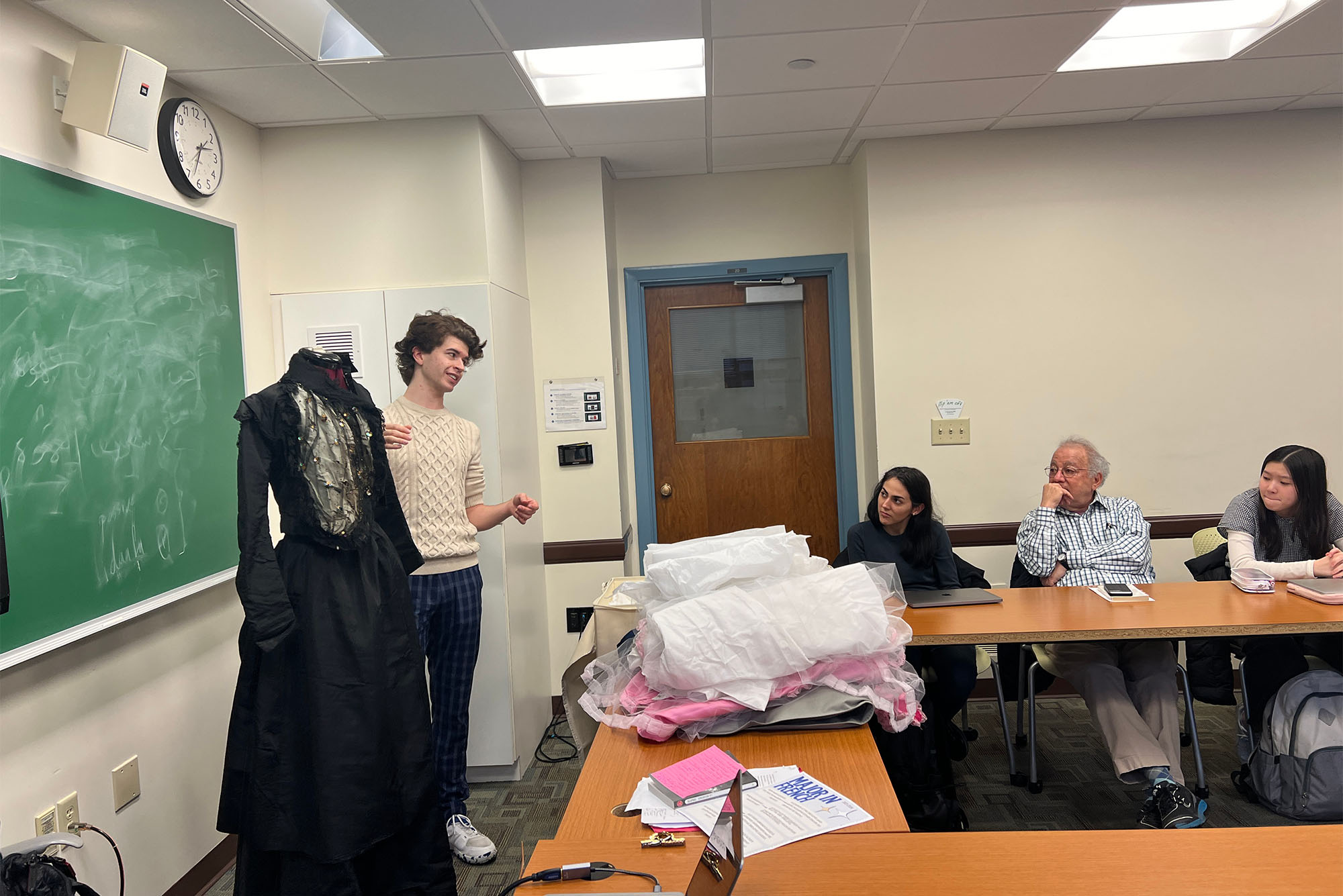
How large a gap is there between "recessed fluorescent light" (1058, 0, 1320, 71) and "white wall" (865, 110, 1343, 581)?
76cm

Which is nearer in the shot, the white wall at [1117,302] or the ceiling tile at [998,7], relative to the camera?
the ceiling tile at [998,7]

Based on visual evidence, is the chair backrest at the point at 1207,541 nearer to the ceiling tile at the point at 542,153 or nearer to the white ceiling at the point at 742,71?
the white ceiling at the point at 742,71

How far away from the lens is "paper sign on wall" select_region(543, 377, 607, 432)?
3951 mm

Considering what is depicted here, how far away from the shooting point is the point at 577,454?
13.0 feet

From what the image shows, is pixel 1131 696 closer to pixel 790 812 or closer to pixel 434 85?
pixel 790 812

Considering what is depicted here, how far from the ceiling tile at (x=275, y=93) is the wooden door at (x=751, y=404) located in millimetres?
1762

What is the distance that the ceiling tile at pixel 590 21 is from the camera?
7.89 ft

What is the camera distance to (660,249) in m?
4.32

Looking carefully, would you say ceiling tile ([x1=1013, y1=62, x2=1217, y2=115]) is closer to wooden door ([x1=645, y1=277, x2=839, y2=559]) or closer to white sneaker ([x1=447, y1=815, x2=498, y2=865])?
wooden door ([x1=645, y1=277, x2=839, y2=559])

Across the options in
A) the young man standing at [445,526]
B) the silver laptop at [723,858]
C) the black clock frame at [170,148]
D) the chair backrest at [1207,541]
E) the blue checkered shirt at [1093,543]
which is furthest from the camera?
the chair backrest at [1207,541]

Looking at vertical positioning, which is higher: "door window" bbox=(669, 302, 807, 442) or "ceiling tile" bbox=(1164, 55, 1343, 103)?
"ceiling tile" bbox=(1164, 55, 1343, 103)

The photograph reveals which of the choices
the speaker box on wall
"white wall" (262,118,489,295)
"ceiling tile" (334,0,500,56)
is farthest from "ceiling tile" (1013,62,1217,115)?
the speaker box on wall

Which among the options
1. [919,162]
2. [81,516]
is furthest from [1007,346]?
[81,516]

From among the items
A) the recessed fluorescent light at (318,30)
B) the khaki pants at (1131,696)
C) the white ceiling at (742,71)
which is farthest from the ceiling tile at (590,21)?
the khaki pants at (1131,696)
